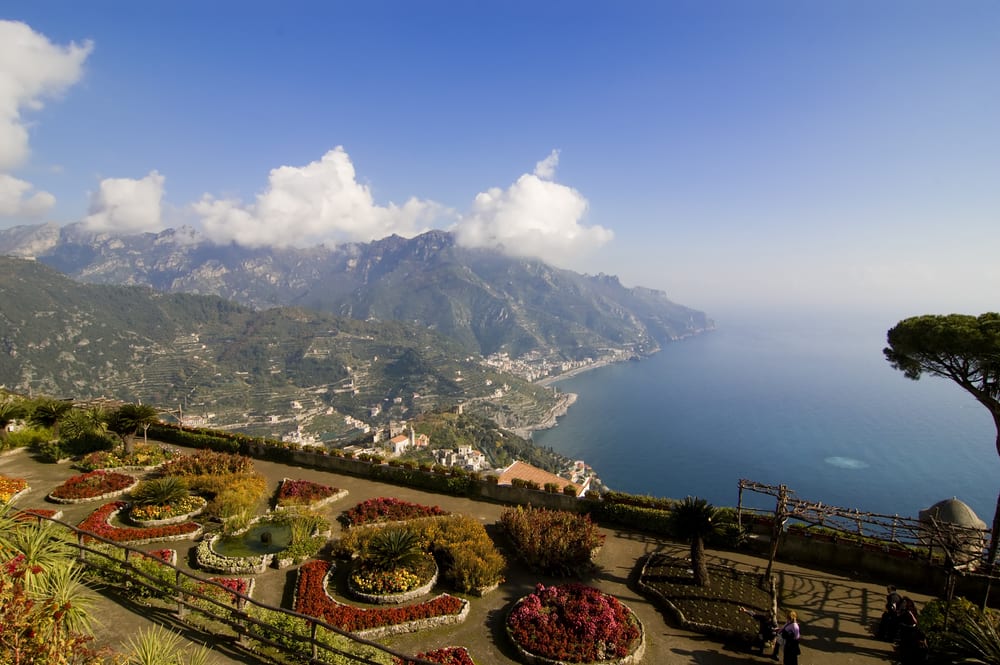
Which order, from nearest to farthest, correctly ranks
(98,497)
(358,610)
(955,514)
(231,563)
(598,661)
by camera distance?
(598,661) < (358,610) < (231,563) < (955,514) < (98,497)

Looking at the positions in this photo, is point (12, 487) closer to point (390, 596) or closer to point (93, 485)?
point (93, 485)

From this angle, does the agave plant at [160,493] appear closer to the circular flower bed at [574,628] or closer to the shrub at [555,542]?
the shrub at [555,542]

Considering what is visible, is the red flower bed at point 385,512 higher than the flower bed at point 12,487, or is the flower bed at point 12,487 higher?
the red flower bed at point 385,512

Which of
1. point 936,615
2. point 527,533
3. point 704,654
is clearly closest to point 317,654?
point 527,533

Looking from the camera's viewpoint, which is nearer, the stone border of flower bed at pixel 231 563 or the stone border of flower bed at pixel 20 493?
the stone border of flower bed at pixel 231 563

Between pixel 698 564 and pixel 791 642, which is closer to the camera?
pixel 791 642

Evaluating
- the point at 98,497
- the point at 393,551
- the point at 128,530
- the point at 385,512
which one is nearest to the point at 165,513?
the point at 128,530

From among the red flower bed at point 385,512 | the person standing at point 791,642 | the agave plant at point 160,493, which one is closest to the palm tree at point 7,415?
the agave plant at point 160,493
